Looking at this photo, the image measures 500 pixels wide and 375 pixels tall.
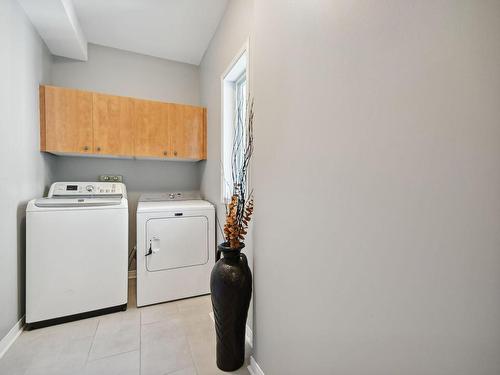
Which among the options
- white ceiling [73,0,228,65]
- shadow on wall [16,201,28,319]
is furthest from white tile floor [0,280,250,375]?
white ceiling [73,0,228,65]

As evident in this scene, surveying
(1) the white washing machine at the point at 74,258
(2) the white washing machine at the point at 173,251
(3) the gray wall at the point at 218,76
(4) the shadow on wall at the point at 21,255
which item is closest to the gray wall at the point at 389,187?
(3) the gray wall at the point at 218,76

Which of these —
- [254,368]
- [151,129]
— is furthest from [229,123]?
[254,368]

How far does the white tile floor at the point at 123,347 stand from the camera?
146 centimetres

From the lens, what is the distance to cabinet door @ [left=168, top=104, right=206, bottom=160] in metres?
2.73

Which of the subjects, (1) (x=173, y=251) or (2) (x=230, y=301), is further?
(1) (x=173, y=251)

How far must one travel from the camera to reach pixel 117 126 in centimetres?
249

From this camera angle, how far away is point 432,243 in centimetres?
54

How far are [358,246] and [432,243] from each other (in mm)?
218

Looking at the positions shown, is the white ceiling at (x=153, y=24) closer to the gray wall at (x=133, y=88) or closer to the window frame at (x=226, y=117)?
the gray wall at (x=133, y=88)

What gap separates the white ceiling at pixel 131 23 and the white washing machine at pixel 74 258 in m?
1.50

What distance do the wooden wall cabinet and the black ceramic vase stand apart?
69.9 inches

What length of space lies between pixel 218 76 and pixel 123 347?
2.54 metres

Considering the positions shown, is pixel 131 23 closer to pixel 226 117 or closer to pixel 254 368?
pixel 226 117

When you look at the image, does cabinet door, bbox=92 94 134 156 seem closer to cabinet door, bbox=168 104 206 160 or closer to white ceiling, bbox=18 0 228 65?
cabinet door, bbox=168 104 206 160
